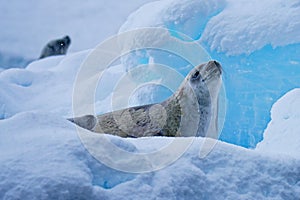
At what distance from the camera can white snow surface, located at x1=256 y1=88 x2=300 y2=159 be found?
9.20 feet

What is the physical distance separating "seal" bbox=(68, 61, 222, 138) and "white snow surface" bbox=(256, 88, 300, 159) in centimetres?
52

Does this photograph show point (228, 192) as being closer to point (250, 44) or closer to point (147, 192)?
point (147, 192)

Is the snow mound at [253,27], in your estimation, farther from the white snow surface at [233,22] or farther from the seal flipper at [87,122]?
the seal flipper at [87,122]

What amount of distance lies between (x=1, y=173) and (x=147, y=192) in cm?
52

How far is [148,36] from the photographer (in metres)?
5.35

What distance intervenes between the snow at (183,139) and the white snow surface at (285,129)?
1 centimetres

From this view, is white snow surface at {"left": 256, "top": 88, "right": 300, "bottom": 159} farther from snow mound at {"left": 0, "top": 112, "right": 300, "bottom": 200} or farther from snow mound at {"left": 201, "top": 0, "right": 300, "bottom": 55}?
snow mound at {"left": 201, "top": 0, "right": 300, "bottom": 55}

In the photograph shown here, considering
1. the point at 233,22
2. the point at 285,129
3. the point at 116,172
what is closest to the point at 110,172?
the point at 116,172

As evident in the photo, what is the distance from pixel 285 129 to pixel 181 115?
90cm

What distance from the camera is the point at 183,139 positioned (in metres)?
1.81

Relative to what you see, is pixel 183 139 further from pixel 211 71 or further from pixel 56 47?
pixel 56 47

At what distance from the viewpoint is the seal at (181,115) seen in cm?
331

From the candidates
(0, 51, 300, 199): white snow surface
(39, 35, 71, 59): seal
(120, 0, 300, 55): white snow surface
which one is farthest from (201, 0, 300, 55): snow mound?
(39, 35, 71, 59): seal

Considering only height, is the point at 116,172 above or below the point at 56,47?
above
